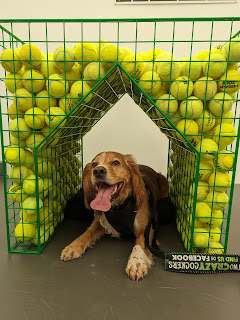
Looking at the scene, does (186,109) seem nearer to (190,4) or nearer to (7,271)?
(7,271)

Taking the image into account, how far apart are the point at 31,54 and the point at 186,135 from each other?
96 centimetres

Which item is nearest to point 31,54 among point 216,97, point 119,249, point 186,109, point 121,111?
point 186,109

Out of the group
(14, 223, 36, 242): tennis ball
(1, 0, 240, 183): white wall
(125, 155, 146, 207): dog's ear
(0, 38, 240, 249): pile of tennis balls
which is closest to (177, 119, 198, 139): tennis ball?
(0, 38, 240, 249): pile of tennis balls

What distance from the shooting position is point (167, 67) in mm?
1324

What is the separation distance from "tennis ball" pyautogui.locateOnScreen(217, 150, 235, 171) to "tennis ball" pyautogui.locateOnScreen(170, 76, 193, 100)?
382mm

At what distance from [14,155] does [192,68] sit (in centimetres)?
111

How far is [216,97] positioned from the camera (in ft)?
4.43

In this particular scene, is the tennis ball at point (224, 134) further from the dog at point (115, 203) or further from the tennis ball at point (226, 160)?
the dog at point (115, 203)

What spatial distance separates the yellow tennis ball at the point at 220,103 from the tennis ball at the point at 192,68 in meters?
0.15

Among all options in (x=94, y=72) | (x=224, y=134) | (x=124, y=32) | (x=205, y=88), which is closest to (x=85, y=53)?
(x=94, y=72)

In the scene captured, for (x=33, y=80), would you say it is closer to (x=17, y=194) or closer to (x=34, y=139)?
(x=34, y=139)

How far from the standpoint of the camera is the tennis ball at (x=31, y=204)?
1500mm

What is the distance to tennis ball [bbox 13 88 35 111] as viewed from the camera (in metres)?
1.43

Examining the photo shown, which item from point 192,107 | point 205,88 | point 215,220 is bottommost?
point 215,220
